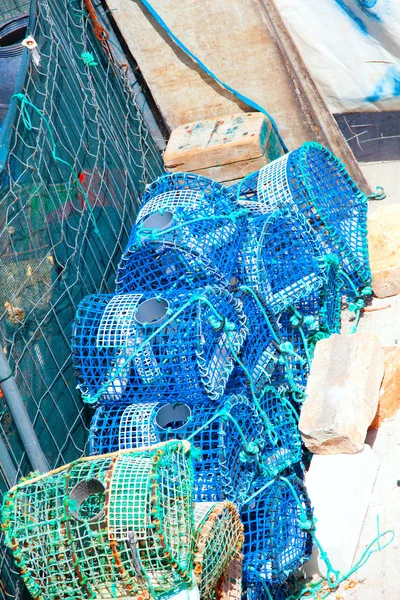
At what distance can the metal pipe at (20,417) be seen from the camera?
3.52 m

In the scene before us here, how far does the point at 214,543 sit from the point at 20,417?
98cm

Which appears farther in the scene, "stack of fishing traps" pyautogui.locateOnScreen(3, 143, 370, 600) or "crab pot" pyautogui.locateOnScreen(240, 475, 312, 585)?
"crab pot" pyautogui.locateOnScreen(240, 475, 312, 585)

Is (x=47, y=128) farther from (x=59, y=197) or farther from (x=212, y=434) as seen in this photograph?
(x=212, y=434)

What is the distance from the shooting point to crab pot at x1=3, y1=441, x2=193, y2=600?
9.78 ft

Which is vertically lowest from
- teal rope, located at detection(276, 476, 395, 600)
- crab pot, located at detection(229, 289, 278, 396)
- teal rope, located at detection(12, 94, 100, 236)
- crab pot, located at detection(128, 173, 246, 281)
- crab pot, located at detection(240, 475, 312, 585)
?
teal rope, located at detection(276, 476, 395, 600)

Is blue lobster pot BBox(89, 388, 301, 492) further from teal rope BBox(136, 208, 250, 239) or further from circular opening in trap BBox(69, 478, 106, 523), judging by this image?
teal rope BBox(136, 208, 250, 239)

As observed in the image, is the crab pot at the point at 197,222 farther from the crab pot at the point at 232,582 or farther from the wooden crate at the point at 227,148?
the crab pot at the point at 232,582

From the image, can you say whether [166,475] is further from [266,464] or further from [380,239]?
[380,239]

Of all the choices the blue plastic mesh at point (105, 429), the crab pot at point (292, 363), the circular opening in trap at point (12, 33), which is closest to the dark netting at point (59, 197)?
the blue plastic mesh at point (105, 429)

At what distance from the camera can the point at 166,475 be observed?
122 inches

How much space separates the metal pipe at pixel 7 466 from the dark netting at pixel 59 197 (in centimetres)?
7

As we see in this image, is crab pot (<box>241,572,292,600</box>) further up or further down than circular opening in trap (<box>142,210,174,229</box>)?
further down

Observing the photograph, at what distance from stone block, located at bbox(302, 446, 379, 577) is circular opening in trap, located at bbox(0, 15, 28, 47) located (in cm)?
383

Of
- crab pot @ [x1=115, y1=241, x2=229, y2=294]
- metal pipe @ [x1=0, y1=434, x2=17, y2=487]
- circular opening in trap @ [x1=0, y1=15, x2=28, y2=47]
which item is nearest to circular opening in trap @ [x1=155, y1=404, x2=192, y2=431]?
crab pot @ [x1=115, y1=241, x2=229, y2=294]
